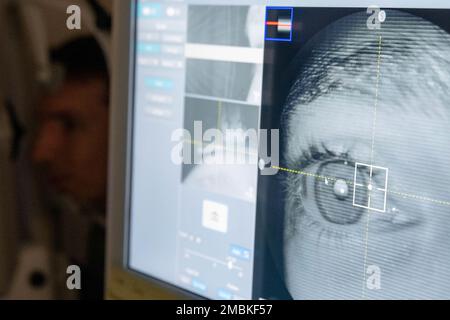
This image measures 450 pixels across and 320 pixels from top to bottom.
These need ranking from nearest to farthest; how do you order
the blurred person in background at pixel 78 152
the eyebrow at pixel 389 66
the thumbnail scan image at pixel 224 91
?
the eyebrow at pixel 389 66
the thumbnail scan image at pixel 224 91
the blurred person in background at pixel 78 152

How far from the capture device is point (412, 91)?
1.31ft

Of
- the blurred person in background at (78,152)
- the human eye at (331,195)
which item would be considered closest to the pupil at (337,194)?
the human eye at (331,195)

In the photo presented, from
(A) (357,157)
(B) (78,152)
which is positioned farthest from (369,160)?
(B) (78,152)

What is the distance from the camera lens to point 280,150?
0.49m

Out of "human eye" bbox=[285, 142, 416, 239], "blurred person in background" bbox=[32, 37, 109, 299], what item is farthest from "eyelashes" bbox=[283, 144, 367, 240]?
"blurred person in background" bbox=[32, 37, 109, 299]

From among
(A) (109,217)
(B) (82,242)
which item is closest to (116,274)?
(A) (109,217)

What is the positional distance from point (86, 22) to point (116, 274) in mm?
358

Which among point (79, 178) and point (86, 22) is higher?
point (86, 22)

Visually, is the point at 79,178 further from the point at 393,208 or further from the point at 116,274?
the point at 393,208

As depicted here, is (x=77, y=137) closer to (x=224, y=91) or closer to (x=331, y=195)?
(x=224, y=91)

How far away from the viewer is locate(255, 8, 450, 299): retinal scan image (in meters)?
0.39

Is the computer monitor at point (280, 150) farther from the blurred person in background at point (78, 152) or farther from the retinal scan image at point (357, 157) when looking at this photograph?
the blurred person in background at point (78, 152)

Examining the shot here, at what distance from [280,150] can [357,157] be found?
0.08m

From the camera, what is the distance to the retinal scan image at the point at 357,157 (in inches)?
15.4
